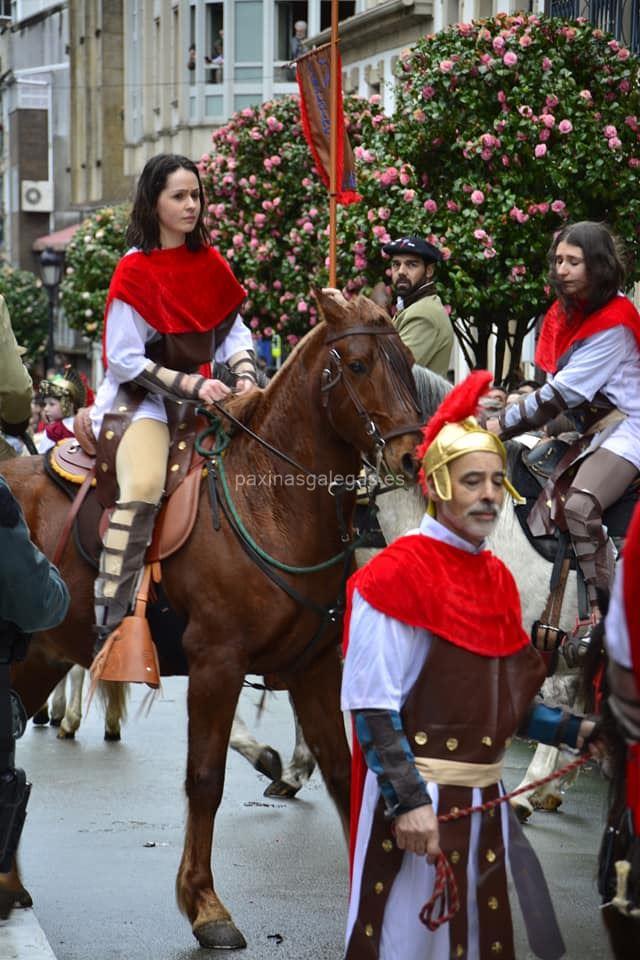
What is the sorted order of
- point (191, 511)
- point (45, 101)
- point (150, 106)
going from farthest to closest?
point (45, 101) → point (150, 106) → point (191, 511)

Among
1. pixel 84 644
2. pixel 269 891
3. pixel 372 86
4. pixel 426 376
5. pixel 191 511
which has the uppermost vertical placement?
pixel 372 86

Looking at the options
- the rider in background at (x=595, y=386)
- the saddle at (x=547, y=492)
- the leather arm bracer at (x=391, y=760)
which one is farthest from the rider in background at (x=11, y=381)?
the leather arm bracer at (x=391, y=760)

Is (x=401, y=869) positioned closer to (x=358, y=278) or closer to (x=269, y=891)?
(x=269, y=891)

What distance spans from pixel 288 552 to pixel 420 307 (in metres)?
2.15

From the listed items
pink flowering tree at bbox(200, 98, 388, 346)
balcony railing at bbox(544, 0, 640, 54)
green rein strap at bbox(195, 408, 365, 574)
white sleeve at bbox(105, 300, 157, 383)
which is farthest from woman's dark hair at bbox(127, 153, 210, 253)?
pink flowering tree at bbox(200, 98, 388, 346)

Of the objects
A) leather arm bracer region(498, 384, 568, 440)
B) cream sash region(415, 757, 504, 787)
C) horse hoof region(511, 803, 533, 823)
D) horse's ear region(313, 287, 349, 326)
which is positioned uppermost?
horse's ear region(313, 287, 349, 326)

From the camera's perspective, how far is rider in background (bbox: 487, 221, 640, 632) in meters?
7.48

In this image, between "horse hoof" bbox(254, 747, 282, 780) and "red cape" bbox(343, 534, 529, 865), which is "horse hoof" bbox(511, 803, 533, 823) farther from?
"red cape" bbox(343, 534, 529, 865)

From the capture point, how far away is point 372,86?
36.7 m

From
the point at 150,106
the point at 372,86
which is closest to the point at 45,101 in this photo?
the point at 150,106

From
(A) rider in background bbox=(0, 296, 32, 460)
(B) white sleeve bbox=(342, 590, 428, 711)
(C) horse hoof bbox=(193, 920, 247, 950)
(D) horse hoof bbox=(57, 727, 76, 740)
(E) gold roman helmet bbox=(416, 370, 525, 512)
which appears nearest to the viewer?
(B) white sleeve bbox=(342, 590, 428, 711)

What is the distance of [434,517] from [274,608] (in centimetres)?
220

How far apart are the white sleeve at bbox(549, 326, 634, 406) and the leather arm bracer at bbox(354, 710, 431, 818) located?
3274 mm

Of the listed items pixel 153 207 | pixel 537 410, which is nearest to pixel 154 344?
pixel 153 207
